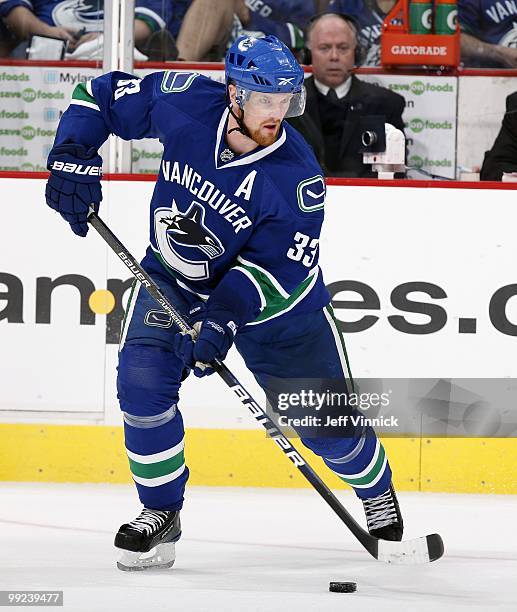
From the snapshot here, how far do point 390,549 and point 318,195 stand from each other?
840mm

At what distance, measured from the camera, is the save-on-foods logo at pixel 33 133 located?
13.5ft

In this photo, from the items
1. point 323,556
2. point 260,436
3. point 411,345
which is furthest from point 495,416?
point 323,556

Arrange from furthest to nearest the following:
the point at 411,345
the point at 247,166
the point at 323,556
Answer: the point at 411,345, the point at 323,556, the point at 247,166

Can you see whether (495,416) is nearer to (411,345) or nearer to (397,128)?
(411,345)

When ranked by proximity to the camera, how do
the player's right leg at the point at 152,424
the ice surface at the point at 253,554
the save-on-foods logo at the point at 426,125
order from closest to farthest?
the ice surface at the point at 253,554
the player's right leg at the point at 152,424
the save-on-foods logo at the point at 426,125

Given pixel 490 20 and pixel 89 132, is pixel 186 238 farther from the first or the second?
pixel 490 20

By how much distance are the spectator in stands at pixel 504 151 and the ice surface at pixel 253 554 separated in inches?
39.7

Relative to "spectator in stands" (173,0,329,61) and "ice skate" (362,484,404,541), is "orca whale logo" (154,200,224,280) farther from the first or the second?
"spectator in stands" (173,0,329,61)

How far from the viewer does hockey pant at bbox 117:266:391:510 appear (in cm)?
302

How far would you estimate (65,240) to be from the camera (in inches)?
162

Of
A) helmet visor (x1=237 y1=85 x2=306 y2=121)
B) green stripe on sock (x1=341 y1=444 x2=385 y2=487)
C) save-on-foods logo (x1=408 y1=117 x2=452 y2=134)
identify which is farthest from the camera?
save-on-foods logo (x1=408 y1=117 x2=452 y2=134)

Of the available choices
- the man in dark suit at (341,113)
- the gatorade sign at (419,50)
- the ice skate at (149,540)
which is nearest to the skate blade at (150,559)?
the ice skate at (149,540)

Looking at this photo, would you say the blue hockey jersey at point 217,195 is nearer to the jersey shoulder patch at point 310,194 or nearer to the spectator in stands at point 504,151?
the jersey shoulder patch at point 310,194

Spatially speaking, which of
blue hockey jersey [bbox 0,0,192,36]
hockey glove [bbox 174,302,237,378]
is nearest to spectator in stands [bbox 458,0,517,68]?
blue hockey jersey [bbox 0,0,192,36]
